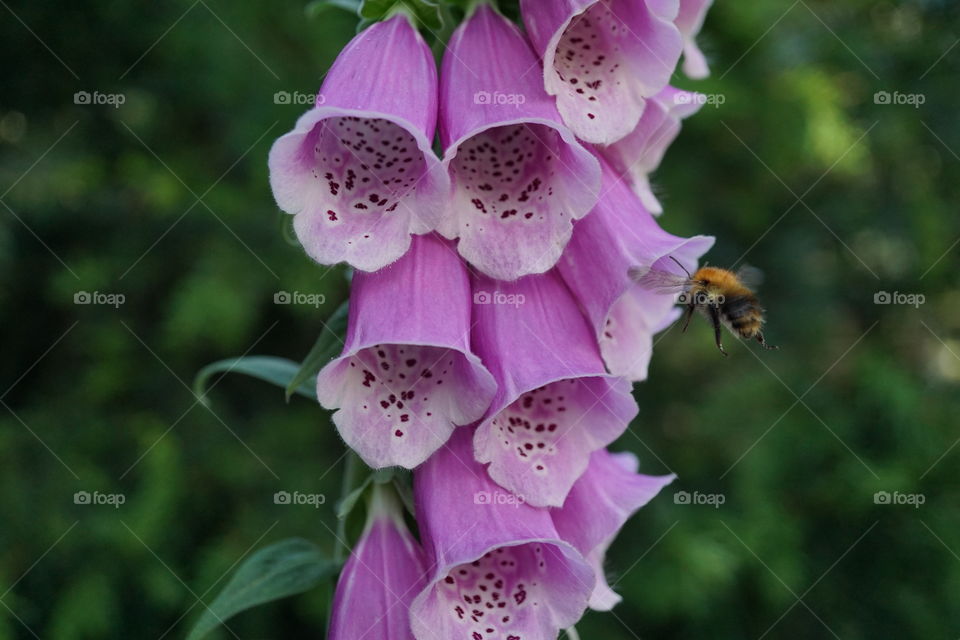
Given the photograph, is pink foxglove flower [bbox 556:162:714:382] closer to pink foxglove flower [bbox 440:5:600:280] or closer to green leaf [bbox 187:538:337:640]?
pink foxglove flower [bbox 440:5:600:280]

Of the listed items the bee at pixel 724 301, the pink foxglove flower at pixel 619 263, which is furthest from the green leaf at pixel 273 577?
the bee at pixel 724 301

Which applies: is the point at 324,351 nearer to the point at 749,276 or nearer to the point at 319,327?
the point at 749,276

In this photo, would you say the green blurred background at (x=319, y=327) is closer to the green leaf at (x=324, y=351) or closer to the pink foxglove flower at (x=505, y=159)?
the green leaf at (x=324, y=351)

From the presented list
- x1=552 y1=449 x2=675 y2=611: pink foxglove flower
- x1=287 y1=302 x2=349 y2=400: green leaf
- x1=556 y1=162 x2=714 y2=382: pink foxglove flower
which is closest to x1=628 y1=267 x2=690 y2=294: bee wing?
x1=556 y1=162 x2=714 y2=382: pink foxglove flower

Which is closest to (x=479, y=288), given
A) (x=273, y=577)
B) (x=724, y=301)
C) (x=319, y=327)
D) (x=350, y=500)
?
(x=350, y=500)

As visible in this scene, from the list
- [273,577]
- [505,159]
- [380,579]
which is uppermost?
[505,159]
